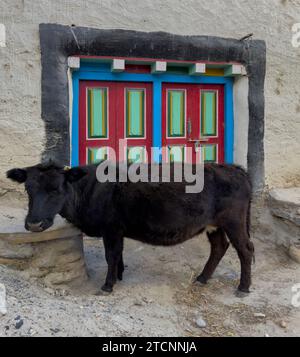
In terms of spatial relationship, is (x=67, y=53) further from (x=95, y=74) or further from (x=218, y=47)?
(x=218, y=47)

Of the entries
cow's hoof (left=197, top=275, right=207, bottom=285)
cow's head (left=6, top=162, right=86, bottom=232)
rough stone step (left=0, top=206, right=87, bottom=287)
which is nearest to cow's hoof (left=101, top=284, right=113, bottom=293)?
rough stone step (left=0, top=206, right=87, bottom=287)

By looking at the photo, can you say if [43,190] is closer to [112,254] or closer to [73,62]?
[112,254]

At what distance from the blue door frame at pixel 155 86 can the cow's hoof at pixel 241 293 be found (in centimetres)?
241

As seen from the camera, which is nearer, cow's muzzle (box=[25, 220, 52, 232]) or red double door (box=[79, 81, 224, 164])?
cow's muzzle (box=[25, 220, 52, 232])

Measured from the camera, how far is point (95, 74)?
18.8ft

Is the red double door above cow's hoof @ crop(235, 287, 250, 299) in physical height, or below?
above

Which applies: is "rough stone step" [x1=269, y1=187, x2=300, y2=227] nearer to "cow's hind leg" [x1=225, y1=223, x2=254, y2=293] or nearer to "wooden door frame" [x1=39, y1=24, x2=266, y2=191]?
"wooden door frame" [x1=39, y1=24, x2=266, y2=191]

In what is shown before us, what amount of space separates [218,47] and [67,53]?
7.32 ft

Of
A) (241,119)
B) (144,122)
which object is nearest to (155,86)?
(144,122)

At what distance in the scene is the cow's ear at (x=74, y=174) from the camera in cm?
396

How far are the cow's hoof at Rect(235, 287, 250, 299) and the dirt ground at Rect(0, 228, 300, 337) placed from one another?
2.0 inches

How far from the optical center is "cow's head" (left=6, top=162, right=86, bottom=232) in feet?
12.0

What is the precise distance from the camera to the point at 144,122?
612cm
